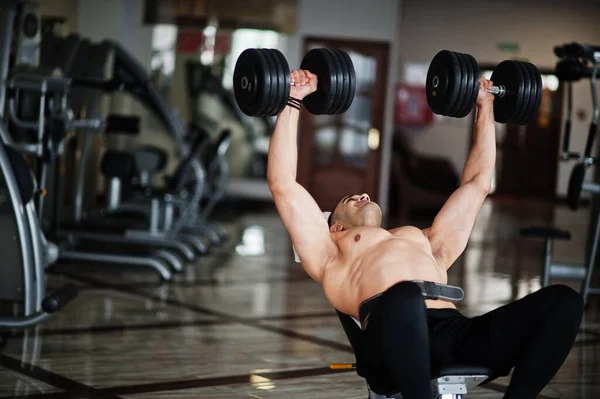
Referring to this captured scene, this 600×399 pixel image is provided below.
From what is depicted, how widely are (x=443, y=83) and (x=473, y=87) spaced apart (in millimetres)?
79

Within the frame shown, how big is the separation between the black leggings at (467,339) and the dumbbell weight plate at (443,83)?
1.82 feet

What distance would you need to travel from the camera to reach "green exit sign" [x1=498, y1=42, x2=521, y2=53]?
1246 cm

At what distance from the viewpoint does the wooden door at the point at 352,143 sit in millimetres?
9102

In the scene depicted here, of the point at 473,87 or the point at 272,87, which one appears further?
the point at 473,87

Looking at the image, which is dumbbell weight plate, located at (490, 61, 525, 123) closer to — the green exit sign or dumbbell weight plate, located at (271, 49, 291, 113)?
dumbbell weight plate, located at (271, 49, 291, 113)

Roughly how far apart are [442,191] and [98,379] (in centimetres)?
776

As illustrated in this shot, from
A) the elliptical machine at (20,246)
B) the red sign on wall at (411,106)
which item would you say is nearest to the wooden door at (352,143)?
the red sign on wall at (411,106)

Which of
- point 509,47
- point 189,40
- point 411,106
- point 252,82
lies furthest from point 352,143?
point 252,82

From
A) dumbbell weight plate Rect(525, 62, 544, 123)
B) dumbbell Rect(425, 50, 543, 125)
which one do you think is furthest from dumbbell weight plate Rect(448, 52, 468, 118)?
dumbbell weight plate Rect(525, 62, 544, 123)

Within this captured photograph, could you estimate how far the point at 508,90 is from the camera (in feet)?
7.83

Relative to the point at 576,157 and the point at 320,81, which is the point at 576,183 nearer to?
the point at 576,157

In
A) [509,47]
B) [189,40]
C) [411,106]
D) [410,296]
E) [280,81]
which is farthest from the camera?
[411,106]

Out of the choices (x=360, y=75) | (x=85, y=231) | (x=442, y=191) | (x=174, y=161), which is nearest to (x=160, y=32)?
(x=174, y=161)

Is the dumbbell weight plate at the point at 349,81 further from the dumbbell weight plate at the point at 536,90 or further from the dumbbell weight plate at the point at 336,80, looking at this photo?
the dumbbell weight plate at the point at 536,90
